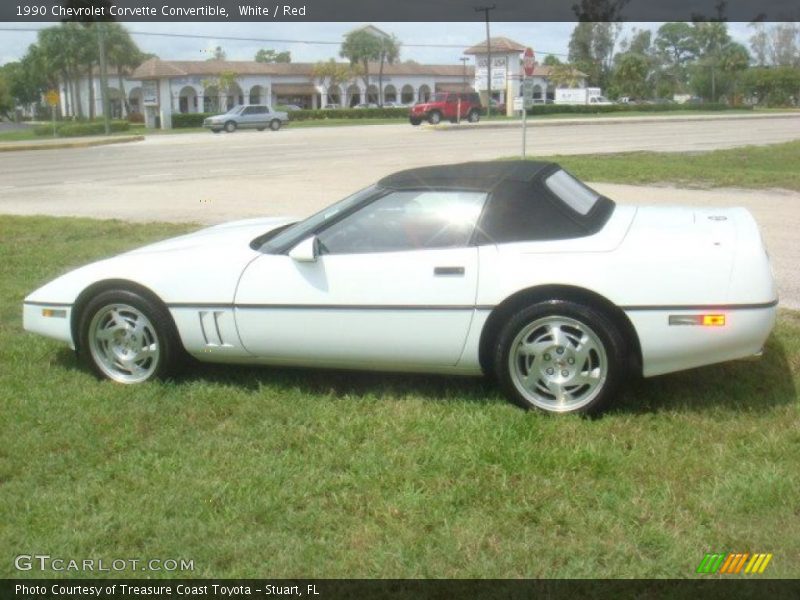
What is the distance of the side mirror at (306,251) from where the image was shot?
16.3 feet

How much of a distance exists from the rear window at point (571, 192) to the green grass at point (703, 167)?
1019 centimetres

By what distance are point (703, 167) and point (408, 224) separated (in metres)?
15.5

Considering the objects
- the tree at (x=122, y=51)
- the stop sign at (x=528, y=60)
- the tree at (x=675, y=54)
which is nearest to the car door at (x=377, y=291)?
the stop sign at (x=528, y=60)

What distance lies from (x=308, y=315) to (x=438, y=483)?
138 cm

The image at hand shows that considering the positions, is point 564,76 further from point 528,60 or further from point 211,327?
point 211,327

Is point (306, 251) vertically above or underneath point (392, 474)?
above

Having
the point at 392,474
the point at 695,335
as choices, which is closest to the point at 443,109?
the point at 695,335

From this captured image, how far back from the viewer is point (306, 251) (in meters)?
4.98

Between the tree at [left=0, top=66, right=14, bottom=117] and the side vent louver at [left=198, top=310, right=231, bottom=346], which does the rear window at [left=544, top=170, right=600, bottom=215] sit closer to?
the side vent louver at [left=198, top=310, right=231, bottom=346]

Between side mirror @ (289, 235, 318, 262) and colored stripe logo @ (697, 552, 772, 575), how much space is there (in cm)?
249

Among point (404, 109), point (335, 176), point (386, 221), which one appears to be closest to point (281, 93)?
point (404, 109)

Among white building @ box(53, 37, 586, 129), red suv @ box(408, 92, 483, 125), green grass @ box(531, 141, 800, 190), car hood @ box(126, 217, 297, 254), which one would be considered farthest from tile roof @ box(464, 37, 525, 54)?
car hood @ box(126, 217, 297, 254)

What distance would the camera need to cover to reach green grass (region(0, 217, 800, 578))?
3461 millimetres

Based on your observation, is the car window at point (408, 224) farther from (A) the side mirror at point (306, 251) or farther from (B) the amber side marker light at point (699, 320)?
(B) the amber side marker light at point (699, 320)
